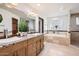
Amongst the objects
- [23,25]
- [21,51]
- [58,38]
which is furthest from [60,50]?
[23,25]

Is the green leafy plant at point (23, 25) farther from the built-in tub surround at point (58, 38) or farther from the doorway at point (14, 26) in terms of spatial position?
the built-in tub surround at point (58, 38)

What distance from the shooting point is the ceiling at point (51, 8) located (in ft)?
7.96

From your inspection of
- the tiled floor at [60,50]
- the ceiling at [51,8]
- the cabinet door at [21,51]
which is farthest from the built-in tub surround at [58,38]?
the cabinet door at [21,51]

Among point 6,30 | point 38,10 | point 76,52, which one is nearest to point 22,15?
point 38,10

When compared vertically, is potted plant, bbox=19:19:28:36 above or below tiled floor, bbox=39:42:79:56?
above

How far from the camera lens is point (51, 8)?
2486mm

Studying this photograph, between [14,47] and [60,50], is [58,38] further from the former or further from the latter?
[14,47]

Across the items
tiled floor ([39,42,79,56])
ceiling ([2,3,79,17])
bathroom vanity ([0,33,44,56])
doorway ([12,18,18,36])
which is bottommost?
tiled floor ([39,42,79,56])

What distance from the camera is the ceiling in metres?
2.43

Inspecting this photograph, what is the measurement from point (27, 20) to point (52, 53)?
92 cm

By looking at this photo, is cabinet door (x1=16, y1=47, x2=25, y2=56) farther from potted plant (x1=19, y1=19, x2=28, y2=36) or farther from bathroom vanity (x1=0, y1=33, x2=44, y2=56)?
potted plant (x1=19, y1=19, x2=28, y2=36)

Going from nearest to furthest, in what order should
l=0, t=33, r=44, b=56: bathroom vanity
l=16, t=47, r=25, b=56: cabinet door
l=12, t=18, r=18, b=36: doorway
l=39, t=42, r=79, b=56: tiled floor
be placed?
l=0, t=33, r=44, b=56: bathroom vanity, l=16, t=47, r=25, b=56: cabinet door, l=12, t=18, r=18, b=36: doorway, l=39, t=42, r=79, b=56: tiled floor

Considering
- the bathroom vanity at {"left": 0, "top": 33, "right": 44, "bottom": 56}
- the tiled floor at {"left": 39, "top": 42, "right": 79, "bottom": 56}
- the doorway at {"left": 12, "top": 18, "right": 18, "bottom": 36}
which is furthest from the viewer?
the tiled floor at {"left": 39, "top": 42, "right": 79, "bottom": 56}

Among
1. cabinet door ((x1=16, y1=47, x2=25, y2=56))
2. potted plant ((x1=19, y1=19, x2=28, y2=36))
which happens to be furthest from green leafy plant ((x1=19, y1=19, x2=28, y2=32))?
cabinet door ((x1=16, y1=47, x2=25, y2=56))
